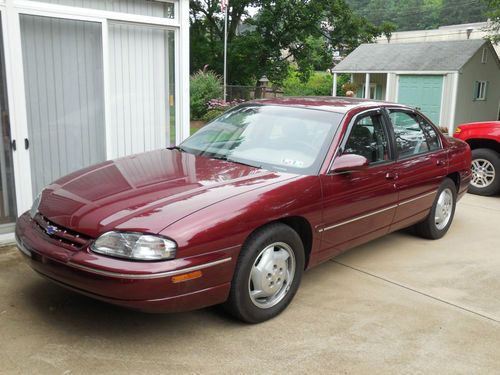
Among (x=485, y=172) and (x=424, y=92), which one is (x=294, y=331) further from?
(x=424, y=92)

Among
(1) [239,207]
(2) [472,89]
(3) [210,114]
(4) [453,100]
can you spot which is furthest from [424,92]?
(1) [239,207]

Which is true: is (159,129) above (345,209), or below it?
above

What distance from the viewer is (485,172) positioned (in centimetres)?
861

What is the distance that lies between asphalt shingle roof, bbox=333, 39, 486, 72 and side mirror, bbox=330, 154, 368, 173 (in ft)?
58.9

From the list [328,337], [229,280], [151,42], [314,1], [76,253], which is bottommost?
[328,337]

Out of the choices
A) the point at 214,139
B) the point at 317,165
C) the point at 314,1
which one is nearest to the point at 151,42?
the point at 214,139

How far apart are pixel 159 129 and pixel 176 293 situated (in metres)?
4.05

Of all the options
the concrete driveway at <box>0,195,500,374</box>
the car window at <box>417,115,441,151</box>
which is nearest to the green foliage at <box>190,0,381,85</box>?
the car window at <box>417,115,441,151</box>

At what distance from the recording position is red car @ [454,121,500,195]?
332 inches

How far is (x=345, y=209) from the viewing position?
14.2ft

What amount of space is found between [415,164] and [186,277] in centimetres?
303

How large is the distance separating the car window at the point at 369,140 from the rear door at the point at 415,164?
19cm

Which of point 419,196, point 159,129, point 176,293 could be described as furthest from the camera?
point 159,129

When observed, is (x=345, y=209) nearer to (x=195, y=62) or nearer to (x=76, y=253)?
(x=76, y=253)
